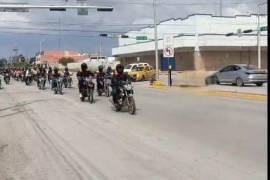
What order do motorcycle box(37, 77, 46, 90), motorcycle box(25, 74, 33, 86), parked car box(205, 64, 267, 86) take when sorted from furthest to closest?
motorcycle box(25, 74, 33, 86)
motorcycle box(37, 77, 46, 90)
parked car box(205, 64, 267, 86)

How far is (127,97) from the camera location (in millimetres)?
18969

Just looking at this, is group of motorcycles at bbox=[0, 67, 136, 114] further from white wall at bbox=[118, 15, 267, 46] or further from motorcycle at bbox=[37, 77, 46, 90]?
white wall at bbox=[118, 15, 267, 46]

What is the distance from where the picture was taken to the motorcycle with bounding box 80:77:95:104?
24.6 meters

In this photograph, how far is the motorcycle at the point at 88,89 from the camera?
24567mm

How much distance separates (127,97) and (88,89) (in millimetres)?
6184

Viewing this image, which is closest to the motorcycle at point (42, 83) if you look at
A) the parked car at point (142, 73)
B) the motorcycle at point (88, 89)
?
the motorcycle at point (88, 89)

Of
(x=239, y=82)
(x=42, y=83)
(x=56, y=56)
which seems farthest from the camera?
(x=56, y=56)

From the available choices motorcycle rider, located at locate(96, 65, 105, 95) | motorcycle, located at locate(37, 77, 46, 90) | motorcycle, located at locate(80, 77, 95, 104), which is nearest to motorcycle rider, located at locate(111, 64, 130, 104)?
motorcycle, located at locate(80, 77, 95, 104)

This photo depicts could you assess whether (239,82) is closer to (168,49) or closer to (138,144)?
(168,49)

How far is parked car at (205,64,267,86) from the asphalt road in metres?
16.6

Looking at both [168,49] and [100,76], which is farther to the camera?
[168,49]

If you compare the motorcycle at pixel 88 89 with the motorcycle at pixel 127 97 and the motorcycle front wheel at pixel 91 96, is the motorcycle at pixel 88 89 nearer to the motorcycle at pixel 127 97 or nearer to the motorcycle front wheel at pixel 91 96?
the motorcycle front wheel at pixel 91 96

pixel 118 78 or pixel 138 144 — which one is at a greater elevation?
pixel 118 78

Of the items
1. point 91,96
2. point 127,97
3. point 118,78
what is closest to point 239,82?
point 91,96
